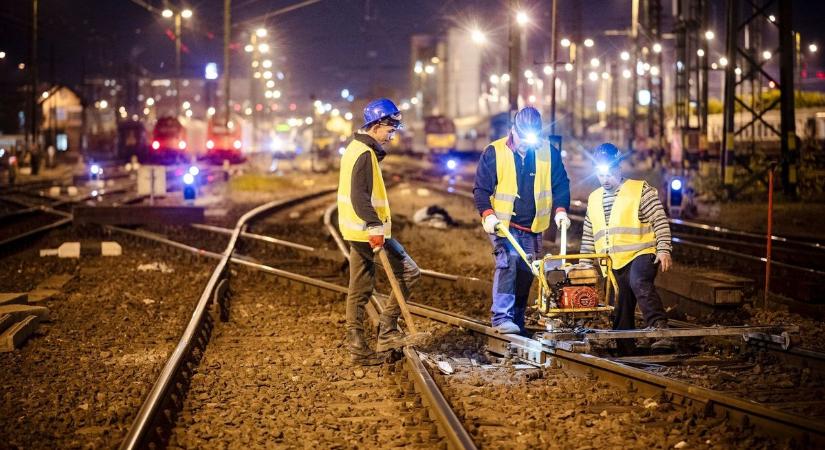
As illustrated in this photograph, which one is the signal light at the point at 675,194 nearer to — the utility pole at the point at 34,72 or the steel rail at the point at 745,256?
the steel rail at the point at 745,256

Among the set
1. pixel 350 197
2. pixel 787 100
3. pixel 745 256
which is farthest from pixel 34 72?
pixel 350 197

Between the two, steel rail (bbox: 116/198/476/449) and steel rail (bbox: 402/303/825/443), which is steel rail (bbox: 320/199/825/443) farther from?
steel rail (bbox: 116/198/476/449)

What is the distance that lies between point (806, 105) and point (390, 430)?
167 feet

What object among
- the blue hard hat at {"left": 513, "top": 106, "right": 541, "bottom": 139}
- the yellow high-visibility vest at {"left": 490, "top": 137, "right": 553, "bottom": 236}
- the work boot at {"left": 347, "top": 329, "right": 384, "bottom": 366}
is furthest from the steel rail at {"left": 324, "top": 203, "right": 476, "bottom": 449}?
the blue hard hat at {"left": 513, "top": 106, "right": 541, "bottom": 139}

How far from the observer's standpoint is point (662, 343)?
340 inches

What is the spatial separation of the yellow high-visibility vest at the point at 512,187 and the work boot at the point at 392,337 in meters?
1.15

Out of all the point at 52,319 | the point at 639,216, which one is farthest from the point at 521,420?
the point at 52,319

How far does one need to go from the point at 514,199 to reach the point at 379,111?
1.40 meters

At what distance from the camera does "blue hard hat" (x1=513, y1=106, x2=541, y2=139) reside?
857 cm

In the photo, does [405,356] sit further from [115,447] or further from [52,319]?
[52,319]

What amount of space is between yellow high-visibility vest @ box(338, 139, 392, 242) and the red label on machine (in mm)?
1559

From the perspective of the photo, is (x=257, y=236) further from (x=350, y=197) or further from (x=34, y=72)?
(x=34, y=72)

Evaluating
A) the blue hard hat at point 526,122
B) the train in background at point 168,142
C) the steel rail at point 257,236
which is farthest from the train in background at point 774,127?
the blue hard hat at point 526,122

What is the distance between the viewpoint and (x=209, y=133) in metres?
57.3
